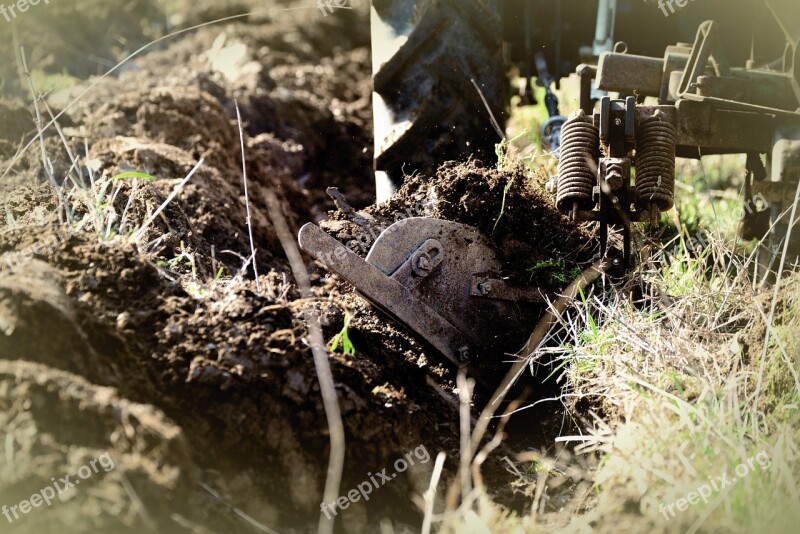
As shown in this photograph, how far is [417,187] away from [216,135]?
1.21 m

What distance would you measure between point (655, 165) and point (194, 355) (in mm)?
1432

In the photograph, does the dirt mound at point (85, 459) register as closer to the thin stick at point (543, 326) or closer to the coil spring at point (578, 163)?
the thin stick at point (543, 326)

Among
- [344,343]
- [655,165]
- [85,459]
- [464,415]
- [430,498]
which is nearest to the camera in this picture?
[85,459]

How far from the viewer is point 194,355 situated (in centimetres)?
172

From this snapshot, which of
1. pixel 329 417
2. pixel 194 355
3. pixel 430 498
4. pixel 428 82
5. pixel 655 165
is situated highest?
pixel 428 82

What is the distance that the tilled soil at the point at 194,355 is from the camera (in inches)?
60.2

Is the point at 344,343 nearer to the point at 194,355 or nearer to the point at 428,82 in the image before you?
the point at 194,355

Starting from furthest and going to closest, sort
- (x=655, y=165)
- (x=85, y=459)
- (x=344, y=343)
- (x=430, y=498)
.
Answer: (x=655, y=165)
(x=344, y=343)
(x=430, y=498)
(x=85, y=459)

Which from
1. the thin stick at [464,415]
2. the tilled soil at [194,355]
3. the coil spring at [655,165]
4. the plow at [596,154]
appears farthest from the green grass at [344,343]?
the coil spring at [655,165]

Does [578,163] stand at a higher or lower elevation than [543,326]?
higher

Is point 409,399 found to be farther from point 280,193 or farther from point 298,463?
point 280,193

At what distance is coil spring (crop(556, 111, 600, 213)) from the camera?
223 centimetres

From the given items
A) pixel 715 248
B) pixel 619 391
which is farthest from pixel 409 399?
pixel 715 248

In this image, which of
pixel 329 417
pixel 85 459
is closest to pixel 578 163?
pixel 329 417
